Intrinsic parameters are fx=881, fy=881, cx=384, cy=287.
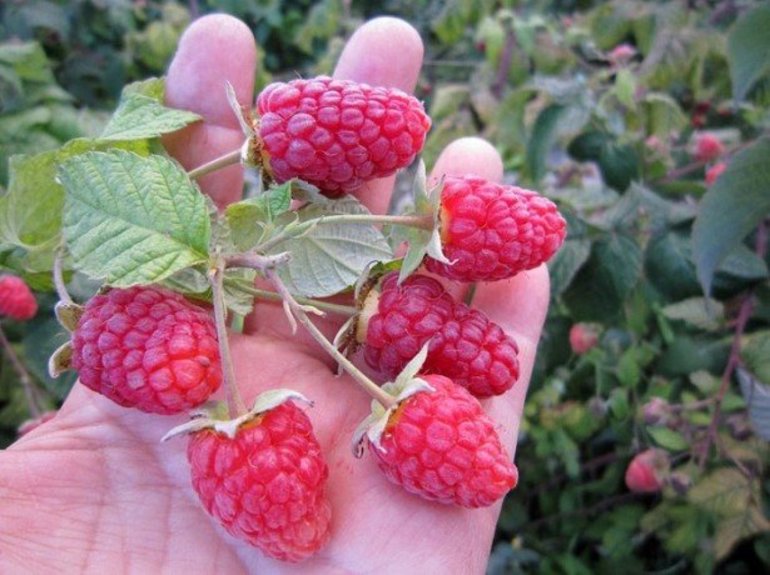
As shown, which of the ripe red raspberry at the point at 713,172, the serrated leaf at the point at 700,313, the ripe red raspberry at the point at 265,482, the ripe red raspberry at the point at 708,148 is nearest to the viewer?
the ripe red raspberry at the point at 265,482

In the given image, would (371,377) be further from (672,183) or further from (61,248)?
(672,183)

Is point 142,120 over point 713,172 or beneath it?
over

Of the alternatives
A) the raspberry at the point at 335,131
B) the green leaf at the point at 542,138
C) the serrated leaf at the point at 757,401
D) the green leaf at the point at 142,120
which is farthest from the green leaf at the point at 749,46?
the green leaf at the point at 142,120

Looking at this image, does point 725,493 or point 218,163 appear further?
point 725,493

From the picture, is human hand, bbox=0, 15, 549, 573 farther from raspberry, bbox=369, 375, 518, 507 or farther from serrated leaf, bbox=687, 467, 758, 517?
serrated leaf, bbox=687, 467, 758, 517

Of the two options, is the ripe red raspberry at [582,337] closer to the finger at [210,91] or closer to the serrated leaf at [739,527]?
the serrated leaf at [739,527]

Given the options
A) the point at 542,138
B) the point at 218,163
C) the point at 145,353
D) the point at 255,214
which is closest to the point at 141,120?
the point at 218,163

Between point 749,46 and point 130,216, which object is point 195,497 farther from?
point 749,46
